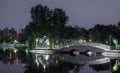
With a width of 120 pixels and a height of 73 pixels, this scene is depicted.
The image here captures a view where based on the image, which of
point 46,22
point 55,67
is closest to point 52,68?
point 55,67

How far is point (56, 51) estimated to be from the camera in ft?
257

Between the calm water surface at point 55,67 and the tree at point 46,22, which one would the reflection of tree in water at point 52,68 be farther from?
the tree at point 46,22

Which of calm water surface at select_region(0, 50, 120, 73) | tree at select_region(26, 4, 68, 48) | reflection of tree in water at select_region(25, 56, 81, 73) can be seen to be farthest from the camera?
tree at select_region(26, 4, 68, 48)

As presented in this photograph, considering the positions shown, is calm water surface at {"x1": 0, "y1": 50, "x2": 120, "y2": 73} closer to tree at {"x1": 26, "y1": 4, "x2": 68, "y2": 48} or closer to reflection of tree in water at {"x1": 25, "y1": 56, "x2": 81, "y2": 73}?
reflection of tree in water at {"x1": 25, "y1": 56, "x2": 81, "y2": 73}

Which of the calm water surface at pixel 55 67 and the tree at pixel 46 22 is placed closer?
the calm water surface at pixel 55 67

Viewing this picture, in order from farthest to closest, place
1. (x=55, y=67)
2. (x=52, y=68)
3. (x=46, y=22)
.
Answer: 1. (x=46, y=22)
2. (x=55, y=67)
3. (x=52, y=68)

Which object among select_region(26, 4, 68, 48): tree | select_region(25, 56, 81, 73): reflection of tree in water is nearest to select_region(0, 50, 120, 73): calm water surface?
select_region(25, 56, 81, 73): reflection of tree in water

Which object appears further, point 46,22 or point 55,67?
point 46,22

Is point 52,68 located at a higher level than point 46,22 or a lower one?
lower

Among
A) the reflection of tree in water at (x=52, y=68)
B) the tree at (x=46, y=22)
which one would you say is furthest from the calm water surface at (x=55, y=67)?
the tree at (x=46, y=22)

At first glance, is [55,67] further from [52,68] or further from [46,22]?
[46,22]

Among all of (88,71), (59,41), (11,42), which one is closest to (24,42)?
(11,42)

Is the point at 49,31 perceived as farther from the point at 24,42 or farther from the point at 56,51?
the point at 24,42

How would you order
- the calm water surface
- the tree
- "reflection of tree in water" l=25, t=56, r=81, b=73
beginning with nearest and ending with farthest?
"reflection of tree in water" l=25, t=56, r=81, b=73, the calm water surface, the tree
